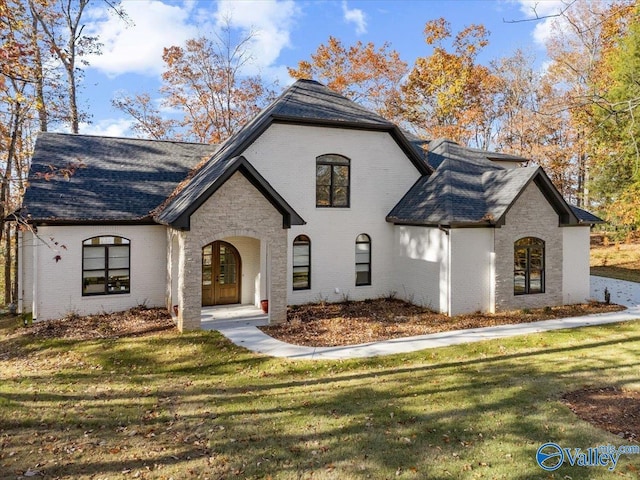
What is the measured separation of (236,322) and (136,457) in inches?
311

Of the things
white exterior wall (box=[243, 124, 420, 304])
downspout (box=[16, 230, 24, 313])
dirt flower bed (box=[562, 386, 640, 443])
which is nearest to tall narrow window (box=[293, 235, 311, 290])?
white exterior wall (box=[243, 124, 420, 304])

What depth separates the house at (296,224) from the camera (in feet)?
44.5

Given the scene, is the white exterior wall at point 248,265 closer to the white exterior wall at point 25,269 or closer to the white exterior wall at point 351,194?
the white exterior wall at point 351,194

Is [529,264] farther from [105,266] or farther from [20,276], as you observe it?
[20,276]

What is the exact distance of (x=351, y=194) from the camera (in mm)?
17688

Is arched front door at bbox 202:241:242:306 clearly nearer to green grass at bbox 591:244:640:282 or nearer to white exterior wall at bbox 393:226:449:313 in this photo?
white exterior wall at bbox 393:226:449:313

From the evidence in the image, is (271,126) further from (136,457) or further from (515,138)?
(515,138)

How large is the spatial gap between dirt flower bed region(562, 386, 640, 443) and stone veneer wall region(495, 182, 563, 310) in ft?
23.2

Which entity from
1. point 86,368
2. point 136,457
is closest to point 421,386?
point 136,457

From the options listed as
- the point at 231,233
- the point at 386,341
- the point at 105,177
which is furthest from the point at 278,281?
the point at 105,177

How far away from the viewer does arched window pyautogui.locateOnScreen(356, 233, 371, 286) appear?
59.2 ft

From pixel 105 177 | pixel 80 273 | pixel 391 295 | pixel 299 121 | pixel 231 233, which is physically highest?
pixel 299 121

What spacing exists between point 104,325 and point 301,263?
713 centimetres

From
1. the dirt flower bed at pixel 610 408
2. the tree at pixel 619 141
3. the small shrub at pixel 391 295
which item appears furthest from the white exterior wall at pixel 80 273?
the tree at pixel 619 141
